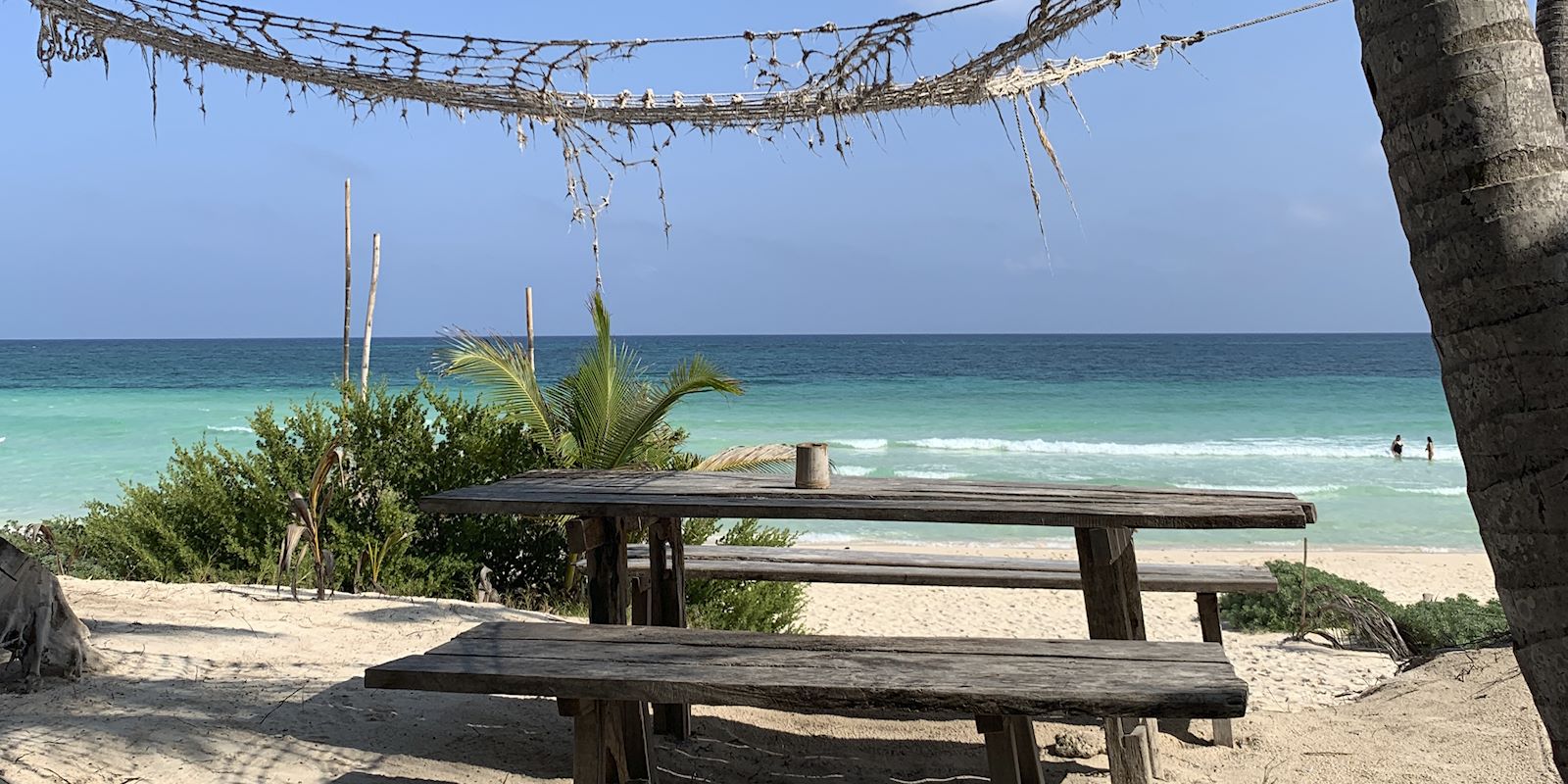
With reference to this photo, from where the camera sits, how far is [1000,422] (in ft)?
81.0

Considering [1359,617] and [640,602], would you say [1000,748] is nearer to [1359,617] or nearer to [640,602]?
[640,602]

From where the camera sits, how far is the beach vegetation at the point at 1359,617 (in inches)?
224

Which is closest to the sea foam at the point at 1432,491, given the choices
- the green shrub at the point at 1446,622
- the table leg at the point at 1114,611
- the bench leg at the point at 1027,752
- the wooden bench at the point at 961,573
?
the green shrub at the point at 1446,622

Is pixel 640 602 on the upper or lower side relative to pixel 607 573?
lower

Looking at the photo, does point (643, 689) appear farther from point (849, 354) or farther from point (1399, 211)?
point (849, 354)

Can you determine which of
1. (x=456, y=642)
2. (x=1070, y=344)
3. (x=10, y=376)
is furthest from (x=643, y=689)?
(x=1070, y=344)

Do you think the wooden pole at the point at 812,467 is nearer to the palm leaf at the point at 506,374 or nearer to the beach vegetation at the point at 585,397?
the beach vegetation at the point at 585,397

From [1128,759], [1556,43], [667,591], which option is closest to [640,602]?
[667,591]

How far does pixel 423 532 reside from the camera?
6.16 metres

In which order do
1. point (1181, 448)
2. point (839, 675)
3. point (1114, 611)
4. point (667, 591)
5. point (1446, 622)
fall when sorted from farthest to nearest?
point (1181, 448)
point (1446, 622)
point (667, 591)
point (1114, 611)
point (839, 675)

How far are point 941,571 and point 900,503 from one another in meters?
1.14

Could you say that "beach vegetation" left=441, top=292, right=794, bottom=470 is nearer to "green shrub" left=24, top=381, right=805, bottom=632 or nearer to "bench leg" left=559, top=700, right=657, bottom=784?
"green shrub" left=24, top=381, right=805, bottom=632

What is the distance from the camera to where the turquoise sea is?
44.7 ft

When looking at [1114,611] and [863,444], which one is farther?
[863,444]
